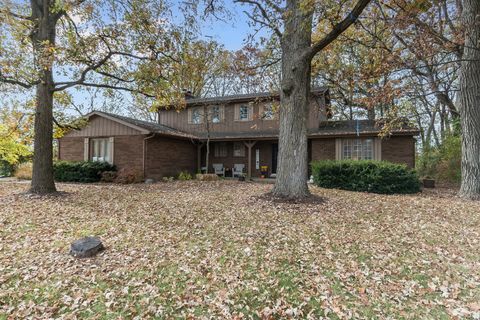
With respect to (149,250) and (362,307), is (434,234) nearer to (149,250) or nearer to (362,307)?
(362,307)

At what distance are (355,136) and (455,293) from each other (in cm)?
1144

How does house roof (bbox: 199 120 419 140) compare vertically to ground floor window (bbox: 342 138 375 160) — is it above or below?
above

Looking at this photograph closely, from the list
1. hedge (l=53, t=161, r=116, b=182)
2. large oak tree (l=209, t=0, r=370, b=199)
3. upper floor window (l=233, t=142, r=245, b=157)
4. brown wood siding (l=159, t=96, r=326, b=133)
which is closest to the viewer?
large oak tree (l=209, t=0, r=370, b=199)

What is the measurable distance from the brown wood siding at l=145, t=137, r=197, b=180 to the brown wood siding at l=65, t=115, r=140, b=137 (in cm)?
129

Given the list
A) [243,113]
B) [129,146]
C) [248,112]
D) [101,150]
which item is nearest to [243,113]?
[243,113]

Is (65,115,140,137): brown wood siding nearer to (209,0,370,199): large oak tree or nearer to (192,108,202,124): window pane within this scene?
(192,108,202,124): window pane

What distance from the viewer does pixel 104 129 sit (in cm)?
1498

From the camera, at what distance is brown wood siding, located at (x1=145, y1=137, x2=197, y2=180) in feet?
46.4

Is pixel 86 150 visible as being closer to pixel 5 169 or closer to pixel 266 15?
pixel 5 169

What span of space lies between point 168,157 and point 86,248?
11.2 meters

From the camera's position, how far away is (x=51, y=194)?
351 inches

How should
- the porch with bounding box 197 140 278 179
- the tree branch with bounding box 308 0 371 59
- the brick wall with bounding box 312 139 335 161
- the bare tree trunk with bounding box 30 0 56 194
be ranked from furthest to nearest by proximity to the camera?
the porch with bounding box 197 140 278 179 < the brick wall with bounding box 312 139 335 161 < the bare tree trunk with bounding box 30 0 56 194 < the tree branch with bounding box 308 0 371 59

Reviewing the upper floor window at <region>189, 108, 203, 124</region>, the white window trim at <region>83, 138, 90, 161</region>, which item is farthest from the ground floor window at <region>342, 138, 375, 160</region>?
the white window trim at <region>83, 138, 90, 161</region>

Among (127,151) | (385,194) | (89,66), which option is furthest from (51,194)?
(385,194)
